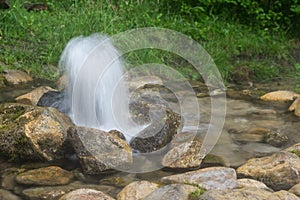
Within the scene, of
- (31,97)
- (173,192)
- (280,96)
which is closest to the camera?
(173,192)

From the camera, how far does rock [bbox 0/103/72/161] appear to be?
3988mm

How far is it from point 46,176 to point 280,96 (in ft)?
10.4

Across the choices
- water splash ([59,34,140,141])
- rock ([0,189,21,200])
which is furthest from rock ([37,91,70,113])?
rock ([0,189,21,200])

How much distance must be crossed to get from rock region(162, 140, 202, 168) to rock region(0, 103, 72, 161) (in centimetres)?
79

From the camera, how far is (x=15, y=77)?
20.6 ft

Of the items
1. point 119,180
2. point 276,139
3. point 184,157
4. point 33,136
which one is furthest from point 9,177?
point 276,139

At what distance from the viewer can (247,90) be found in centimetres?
635

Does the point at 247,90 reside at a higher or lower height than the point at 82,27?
lower

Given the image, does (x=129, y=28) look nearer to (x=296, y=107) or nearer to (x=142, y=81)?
(x=142, y=81)

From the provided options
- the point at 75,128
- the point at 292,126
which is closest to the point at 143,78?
the point at 292,126

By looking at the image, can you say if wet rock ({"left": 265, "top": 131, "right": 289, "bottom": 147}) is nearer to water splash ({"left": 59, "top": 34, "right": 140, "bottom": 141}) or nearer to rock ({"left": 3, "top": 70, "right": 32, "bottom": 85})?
water splash ({"left": 59, "top": 34, "right": 140, "bottom": 141})

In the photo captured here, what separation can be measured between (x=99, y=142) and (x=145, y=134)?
0.47 metres

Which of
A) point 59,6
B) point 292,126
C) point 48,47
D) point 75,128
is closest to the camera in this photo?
point 75,128

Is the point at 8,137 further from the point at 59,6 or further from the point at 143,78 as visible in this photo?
the point at 59,6
